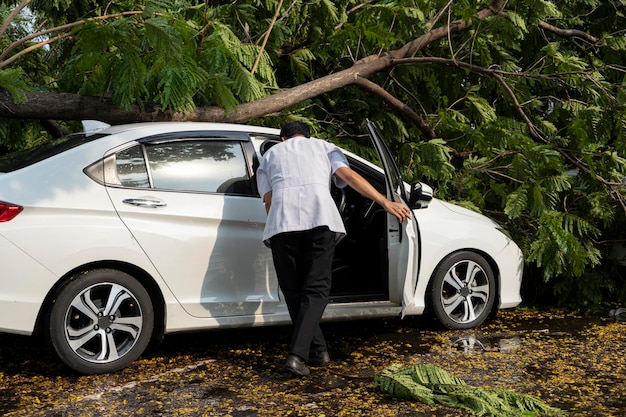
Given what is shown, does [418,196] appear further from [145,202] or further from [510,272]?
[145,202]

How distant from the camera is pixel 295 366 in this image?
5.57 meters

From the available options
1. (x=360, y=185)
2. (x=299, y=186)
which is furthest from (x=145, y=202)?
(x=360, y=185)

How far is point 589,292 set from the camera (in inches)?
332

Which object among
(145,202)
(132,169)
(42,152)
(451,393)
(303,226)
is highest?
(42,152)

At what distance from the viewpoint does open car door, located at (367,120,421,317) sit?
634 centimetres

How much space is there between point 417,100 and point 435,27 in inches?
39.3

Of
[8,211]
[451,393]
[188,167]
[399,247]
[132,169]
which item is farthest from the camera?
[399,247]

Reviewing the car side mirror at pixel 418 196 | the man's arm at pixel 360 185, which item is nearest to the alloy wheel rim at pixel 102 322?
the man's arm at pixel 360 185

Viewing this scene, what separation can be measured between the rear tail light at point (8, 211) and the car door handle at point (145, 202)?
27.0 inches

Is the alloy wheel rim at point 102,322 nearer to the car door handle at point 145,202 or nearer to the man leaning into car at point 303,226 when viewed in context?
the car door handle at point 145,202

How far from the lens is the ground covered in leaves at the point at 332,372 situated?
5035 mm

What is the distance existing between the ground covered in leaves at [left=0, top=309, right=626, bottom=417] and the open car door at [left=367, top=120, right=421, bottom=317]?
46cm

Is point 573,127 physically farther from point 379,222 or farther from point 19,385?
point 19,385

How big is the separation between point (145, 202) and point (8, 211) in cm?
88
